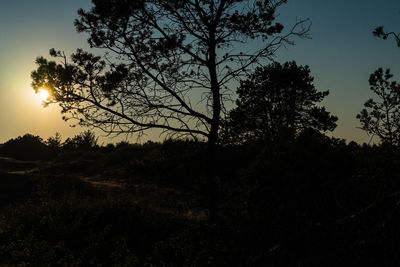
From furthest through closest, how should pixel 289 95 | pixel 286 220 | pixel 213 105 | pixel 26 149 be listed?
pixel 26 149 → pixel 289 95 → pixel 213 105 → pixel 286 220

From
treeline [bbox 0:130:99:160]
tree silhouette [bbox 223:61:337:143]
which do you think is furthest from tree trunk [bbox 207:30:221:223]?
treeline [bbox 0:130:99:160]

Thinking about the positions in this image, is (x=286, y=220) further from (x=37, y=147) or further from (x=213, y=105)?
(x=37, y=147)

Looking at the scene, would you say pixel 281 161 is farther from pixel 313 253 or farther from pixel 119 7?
pixel 119 7

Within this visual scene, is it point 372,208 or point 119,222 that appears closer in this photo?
point 372,208

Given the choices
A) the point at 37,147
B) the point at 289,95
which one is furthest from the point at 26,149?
the point at 289,95

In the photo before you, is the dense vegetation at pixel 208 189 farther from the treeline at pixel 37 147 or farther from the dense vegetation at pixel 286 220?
the treeline at pixel 37 147

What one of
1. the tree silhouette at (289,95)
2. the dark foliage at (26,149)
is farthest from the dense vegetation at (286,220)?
the dark foliage at (26,149)

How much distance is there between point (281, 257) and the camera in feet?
10.3

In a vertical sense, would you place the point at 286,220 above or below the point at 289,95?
→ below

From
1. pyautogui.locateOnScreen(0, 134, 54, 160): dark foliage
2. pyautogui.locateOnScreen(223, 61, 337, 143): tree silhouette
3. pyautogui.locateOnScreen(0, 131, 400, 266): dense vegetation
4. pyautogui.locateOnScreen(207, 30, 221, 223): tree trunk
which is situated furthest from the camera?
pyautogui.locateOnScreen(0, 134, 54, 160): dark foliage

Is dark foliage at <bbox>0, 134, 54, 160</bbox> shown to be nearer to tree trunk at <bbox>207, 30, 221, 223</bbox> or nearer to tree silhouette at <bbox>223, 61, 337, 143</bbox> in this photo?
tree silhouette at <bbox>223, 61, 337, 143</bbox>

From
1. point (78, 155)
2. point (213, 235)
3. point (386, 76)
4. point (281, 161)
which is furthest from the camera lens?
point (78, 155)

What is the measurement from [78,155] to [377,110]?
62.0 feet

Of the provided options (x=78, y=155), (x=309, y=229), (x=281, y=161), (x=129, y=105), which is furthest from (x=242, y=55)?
(x=78, y=155)
